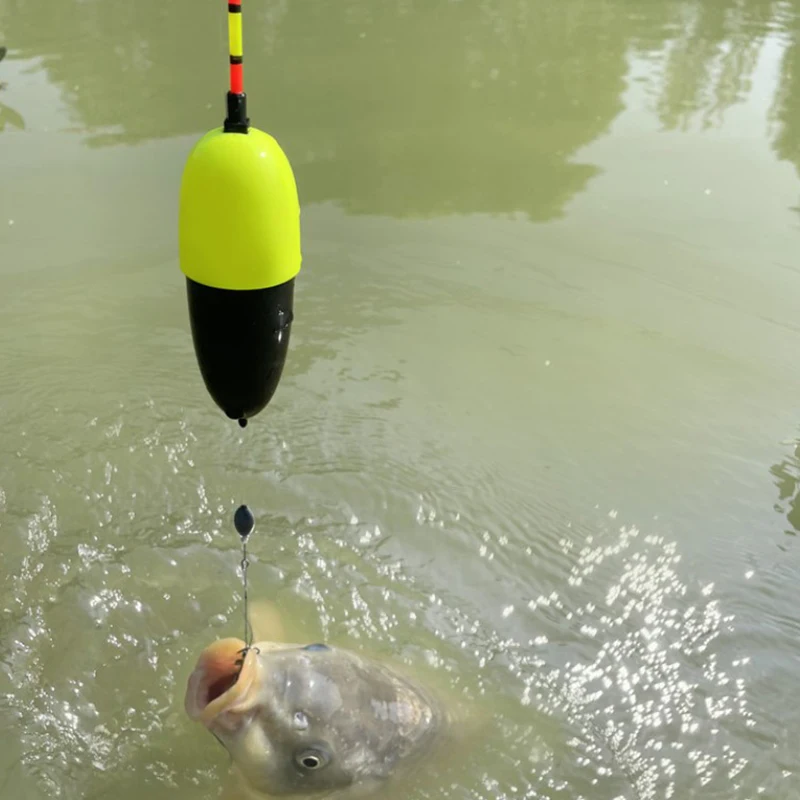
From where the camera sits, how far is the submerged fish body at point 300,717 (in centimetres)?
253

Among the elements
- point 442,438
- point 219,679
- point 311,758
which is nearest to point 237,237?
point 219,679

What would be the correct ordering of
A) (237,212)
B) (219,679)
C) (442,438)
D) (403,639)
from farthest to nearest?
(442,438), (403,639), (219,679), (237,212)

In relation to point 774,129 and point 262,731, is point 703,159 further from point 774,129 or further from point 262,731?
point 262,731

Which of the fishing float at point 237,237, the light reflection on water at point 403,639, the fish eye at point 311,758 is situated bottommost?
the light reflection on water at point 403,639

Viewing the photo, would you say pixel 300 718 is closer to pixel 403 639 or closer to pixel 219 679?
pixel 219 679

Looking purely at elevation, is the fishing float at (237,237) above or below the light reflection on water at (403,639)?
above

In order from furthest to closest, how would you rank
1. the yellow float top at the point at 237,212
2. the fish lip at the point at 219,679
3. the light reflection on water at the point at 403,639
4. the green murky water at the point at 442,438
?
the green murky water at the point at 442,438 → the light reflection on water at the point at 403,639 → the fish lip at the point at 219,679 → the yellow float top at the point at 237,212

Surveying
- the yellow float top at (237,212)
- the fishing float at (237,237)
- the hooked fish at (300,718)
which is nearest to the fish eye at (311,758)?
the hooked fish at (300,718)

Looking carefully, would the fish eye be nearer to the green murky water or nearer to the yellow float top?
the green murky water

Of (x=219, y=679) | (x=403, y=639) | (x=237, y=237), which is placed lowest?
(x=403, y=639)

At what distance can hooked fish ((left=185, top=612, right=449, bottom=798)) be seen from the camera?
8.30 feet

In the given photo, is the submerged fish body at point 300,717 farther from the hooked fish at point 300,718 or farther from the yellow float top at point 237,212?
the yellow float top at point 237,212

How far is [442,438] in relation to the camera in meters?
4.30

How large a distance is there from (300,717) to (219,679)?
0.86 ft
